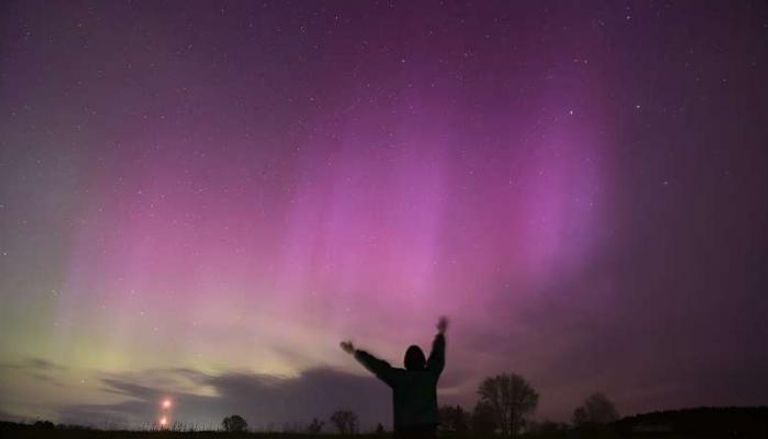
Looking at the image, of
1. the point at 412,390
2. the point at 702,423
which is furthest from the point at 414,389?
the point at 702,423

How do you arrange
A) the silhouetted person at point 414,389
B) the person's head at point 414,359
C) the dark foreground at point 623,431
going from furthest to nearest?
the dark foreground at point 623,431
the person's head at point 414,359
the silhouetted person at point 414,389

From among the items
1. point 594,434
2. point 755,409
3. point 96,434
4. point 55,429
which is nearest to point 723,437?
point 594,434

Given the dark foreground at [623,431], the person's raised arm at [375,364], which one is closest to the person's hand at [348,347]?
the person's raised arm at [375,364]

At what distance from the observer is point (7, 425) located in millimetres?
18922

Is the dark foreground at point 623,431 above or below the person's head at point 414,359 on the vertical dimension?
below

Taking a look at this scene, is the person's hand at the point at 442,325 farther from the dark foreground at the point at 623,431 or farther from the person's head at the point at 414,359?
the dark foreground at the point at 623,431

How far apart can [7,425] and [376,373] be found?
1508 centimetres

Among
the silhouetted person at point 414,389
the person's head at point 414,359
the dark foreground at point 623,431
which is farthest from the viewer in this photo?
the dark foreground at point 623,431

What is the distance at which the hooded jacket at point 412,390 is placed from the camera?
31.6 ft

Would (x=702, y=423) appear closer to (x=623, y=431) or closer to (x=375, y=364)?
(x=623, y=431)

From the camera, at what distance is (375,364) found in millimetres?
10125

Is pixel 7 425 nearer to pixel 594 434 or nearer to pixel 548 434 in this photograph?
pixel 548 434

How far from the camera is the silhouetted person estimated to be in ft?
31.6

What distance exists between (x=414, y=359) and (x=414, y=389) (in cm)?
47
